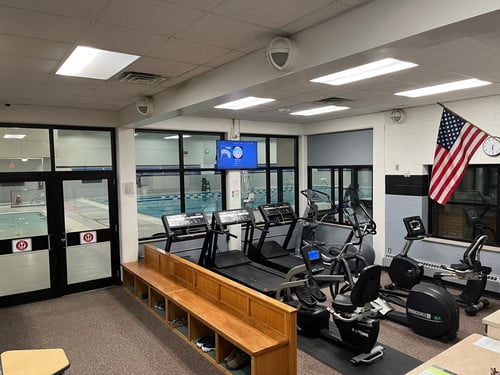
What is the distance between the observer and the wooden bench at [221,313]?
11.1 ft

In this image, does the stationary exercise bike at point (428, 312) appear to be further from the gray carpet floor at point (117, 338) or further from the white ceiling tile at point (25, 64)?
the white ceiling tile at point (25, 64)

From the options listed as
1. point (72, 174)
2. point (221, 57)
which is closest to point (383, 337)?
point (221, 57)

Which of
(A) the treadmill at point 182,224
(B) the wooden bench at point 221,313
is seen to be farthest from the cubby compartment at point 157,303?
(A) the treadmill at point 182,224

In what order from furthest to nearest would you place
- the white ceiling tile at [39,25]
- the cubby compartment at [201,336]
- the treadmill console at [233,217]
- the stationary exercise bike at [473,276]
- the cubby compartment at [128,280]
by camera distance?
the treadmill console at [233,217] < the cubby compartment at [128,280] < the stationary exercise bike at [473,276] < the cubby compartment at [201,336] < the white ceiling tile at [39,25]

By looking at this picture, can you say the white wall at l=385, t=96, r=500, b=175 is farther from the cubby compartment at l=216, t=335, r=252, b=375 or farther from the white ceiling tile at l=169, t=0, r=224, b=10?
the white ceiling tile at l=169, t=0, r=224, b=10

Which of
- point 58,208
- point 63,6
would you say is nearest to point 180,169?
point 58,208

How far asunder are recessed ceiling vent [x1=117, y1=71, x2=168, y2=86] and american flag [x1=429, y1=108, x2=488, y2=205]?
126 inches

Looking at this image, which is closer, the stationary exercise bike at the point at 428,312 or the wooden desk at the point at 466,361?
the wooden desk at the point at 466,361

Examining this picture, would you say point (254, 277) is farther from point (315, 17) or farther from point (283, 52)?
point (315, 17)

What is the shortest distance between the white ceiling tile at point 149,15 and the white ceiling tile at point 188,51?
285mm

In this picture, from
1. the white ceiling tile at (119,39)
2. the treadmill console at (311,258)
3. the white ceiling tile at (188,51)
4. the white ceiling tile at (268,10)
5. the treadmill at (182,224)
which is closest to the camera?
the white ceiling tile at (268,10)

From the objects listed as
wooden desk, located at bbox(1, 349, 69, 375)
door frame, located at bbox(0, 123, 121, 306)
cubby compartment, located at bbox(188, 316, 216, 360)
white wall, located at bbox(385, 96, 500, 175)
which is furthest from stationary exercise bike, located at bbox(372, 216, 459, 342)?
door frame, located at bbox(0, 123, 121, 306)

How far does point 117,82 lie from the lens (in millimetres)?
4363

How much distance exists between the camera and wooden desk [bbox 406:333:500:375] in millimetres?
2254
